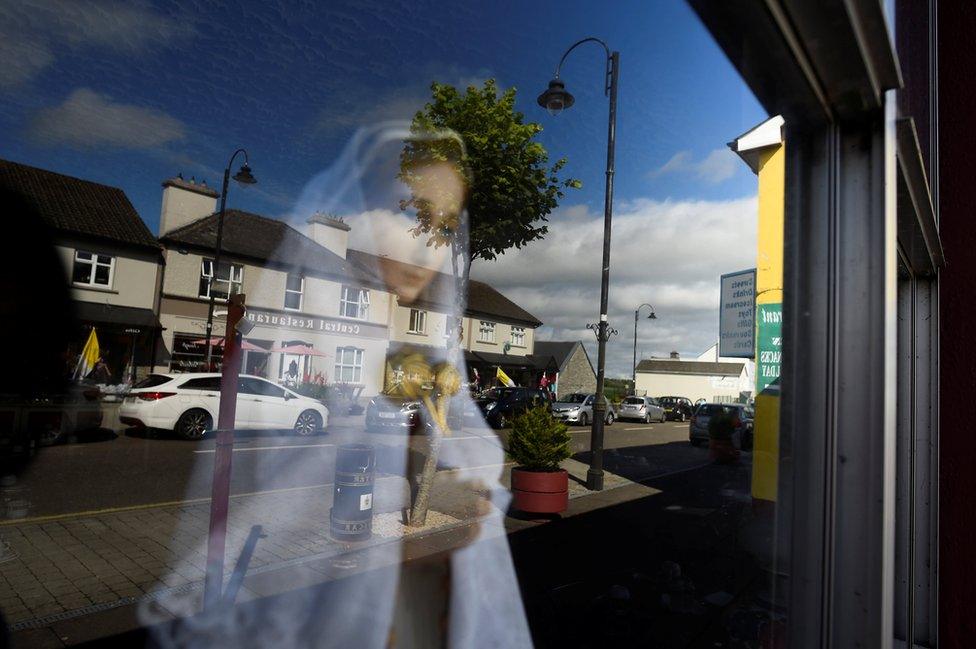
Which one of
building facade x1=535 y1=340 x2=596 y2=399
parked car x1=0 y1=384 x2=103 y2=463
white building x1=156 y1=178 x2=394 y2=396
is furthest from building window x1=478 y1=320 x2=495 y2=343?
parked car x1=0 y1=384 x2=103 y2=463

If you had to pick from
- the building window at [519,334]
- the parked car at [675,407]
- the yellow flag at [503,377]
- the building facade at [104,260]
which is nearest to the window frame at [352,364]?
the building facade at [104,260]

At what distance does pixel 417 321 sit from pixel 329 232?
0.73m

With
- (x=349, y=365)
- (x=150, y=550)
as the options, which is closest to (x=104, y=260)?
(x=349, y=365)

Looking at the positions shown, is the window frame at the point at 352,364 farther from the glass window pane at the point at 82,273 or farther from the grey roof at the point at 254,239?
the glass window pane at the point at 82,273

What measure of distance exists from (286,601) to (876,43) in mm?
3595

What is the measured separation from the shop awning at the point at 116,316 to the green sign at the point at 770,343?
1.33m

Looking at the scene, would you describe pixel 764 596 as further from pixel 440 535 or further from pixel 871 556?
pixel 440 535

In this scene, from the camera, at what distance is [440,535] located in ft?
15.9

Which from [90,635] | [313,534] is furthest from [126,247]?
[313,534]

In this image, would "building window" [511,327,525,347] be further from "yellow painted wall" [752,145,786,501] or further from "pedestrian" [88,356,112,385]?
"yellow painted wall" [752,145,786,501]

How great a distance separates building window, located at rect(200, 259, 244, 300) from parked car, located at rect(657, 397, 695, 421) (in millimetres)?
24857

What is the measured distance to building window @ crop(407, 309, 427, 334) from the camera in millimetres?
2339

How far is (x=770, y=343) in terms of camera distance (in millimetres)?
923

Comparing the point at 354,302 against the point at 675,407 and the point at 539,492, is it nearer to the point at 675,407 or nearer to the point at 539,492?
the point at 539,492
